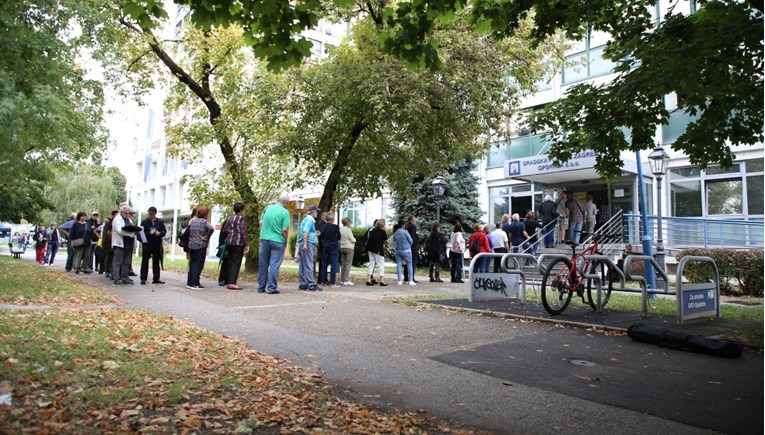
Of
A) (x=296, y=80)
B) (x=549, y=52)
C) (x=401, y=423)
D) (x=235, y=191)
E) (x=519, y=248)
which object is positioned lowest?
(x=401, y=423)

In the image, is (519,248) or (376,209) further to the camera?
(376,209)

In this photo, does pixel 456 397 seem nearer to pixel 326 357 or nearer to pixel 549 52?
pixel 326 357

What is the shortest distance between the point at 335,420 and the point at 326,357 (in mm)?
1937

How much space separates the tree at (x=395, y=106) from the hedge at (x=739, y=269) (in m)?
6.22

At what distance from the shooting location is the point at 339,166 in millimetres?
16016

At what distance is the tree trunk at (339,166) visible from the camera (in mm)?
15344

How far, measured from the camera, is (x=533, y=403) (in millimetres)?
4191

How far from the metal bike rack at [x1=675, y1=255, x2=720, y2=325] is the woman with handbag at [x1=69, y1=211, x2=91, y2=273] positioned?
15.6m

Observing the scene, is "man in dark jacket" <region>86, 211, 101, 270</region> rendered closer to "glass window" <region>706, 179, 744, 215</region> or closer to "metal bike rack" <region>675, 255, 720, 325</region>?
"metal bike rack" <region>675, 255, 720, 325</region>

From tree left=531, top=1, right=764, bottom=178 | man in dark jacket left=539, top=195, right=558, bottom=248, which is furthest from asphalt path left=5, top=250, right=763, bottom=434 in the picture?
man in dark jacket left=539, top=195, right=558, bottom=248

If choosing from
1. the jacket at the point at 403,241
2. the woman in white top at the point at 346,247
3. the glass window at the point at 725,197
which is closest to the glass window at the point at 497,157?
the glass window at the point at 725,197

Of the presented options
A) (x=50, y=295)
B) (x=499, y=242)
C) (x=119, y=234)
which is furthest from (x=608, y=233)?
(x=50, y=295)

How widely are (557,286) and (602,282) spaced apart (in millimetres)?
1081

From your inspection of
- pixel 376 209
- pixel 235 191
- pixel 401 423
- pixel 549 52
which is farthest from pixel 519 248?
pixel 376 209
